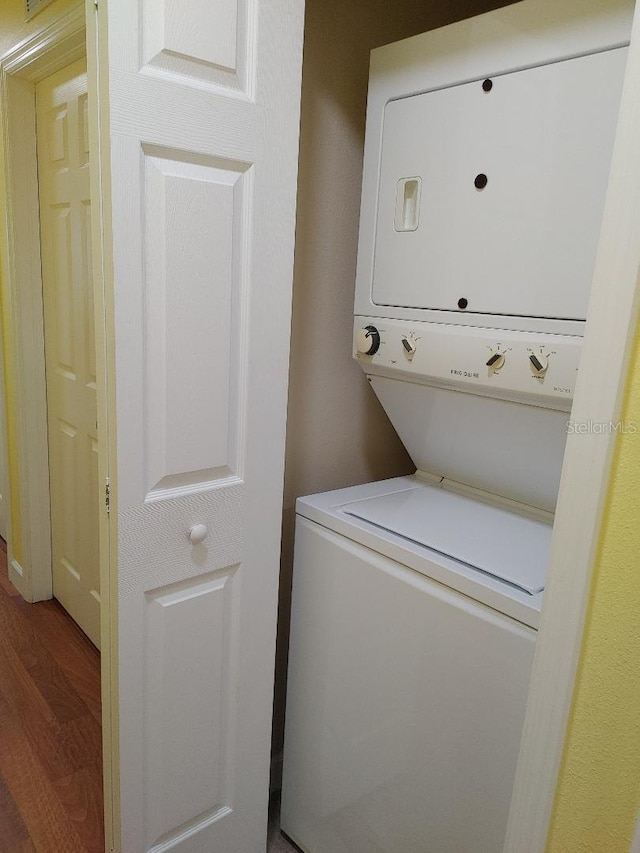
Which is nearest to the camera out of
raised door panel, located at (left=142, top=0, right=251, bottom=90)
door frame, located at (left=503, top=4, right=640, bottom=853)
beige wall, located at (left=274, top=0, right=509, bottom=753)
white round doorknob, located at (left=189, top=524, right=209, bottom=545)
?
door frame, located at (left=503, top=4, right=640, bottom=853)

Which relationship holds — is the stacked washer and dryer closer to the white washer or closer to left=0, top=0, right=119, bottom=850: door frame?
the white washer

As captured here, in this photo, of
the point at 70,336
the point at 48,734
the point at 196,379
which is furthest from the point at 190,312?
the point at 48,734

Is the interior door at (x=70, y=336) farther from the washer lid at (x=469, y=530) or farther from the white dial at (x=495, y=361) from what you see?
the white dial at (x=495, y=361)

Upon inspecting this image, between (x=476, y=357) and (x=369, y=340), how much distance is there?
0.95ft

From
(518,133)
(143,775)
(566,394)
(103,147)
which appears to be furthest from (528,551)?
(103,147)

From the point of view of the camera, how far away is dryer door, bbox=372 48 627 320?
105cm

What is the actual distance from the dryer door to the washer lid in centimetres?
47

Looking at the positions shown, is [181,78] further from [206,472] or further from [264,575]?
[264,575]

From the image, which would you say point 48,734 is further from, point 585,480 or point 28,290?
point 585,480

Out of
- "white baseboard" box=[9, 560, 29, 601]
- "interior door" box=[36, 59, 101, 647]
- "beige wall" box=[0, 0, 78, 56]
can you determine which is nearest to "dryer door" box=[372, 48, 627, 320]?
"interior door" box=[36, 59, 101, 647]

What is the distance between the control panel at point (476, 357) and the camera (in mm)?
1130

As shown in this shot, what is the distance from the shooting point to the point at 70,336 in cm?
231

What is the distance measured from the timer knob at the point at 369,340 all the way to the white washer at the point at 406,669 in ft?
1.22

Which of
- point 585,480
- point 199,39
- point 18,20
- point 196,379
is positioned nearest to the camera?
point 585,480
